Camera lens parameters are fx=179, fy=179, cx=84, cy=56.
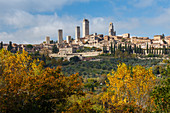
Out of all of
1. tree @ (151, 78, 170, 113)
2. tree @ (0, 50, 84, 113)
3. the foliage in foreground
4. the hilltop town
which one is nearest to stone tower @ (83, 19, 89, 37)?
the hilltop town

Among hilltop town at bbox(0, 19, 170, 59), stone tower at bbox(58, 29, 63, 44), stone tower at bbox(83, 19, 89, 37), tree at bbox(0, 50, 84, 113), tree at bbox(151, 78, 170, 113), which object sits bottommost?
tree at bbox(151, 78, 170, 113)

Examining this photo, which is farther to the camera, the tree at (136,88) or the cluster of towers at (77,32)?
the cluster of towers at (77,32)

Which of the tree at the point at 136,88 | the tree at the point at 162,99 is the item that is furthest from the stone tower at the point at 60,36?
the tree at the point at 162,99

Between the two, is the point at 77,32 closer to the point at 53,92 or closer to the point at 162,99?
the point at 162,99

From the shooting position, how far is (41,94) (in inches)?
367

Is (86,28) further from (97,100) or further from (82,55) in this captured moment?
(97,100)

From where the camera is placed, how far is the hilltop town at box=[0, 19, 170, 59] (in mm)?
73125

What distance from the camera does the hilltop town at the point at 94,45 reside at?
73125 millimetres

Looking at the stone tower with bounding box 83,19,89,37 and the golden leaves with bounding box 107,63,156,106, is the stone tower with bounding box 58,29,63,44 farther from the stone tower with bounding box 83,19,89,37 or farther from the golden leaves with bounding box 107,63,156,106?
the golden leaves with bounding box 107,63,156,106

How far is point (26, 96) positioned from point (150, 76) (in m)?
8.89

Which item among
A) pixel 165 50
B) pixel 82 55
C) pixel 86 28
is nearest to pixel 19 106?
pixel 82 55

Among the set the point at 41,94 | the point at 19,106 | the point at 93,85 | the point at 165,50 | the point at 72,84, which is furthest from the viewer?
the point at 165,50

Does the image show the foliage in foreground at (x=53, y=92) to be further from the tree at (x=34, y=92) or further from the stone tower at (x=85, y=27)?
the stone tower at (x=85, y=27)

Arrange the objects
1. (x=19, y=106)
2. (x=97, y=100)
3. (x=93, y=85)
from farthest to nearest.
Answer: (x=93, y=85) < (x=97, y=100) < (x=19, y=106)
